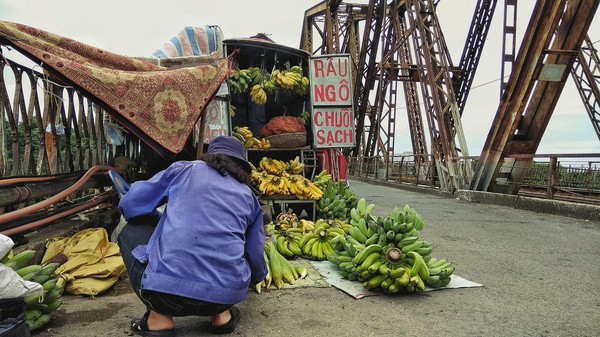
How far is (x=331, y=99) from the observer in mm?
7207

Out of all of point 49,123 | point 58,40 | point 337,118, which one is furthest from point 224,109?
point 58,40

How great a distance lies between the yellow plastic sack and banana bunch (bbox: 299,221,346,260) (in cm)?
201

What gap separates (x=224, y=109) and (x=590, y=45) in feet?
40.5

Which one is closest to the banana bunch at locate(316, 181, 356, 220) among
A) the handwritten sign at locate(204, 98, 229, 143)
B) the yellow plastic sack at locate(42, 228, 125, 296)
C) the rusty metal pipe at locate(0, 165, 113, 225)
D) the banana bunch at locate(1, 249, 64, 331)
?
the handwritten sign at locate(204, 98, 229, 143)

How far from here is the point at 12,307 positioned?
80.8 inches

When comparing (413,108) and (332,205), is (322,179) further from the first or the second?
(413,108)

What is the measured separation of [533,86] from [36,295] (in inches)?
412

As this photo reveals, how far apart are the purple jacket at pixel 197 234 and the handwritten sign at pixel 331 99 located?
462cm

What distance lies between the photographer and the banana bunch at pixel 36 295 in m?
2.53

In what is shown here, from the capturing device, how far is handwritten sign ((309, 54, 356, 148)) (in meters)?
7.18

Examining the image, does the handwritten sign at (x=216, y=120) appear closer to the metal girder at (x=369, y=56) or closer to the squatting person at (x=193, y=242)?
the squatting person at (x=193, y=242)

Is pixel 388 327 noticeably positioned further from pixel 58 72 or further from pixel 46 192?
pixel 58 72

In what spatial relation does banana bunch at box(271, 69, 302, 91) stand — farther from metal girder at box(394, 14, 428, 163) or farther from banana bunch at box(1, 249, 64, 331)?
metal girder at box(394, 14, 428, 163)

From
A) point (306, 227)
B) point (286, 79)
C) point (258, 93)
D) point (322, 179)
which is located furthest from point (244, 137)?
point (306, 227)
